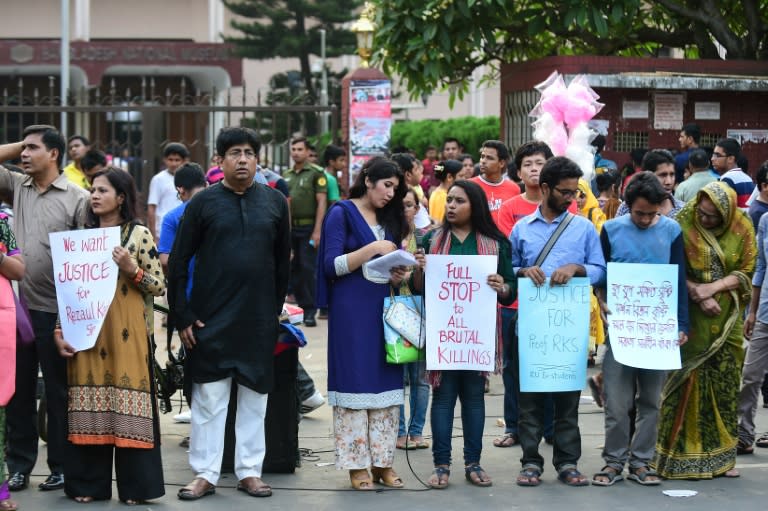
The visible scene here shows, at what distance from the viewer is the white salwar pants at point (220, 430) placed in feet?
22.6

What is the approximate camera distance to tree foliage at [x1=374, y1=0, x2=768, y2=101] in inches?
601

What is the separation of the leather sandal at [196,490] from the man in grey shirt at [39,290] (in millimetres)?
725

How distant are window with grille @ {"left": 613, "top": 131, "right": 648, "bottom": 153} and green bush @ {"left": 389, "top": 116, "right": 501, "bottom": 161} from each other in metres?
Answer: 11.1

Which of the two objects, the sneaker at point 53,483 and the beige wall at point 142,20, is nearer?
the sneaker at point 53,483

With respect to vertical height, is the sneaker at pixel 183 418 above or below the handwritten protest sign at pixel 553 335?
below

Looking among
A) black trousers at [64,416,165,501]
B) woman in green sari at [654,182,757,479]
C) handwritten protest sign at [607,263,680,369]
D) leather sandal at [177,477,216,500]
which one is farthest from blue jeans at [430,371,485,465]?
black trousers at [64,416,165,501]

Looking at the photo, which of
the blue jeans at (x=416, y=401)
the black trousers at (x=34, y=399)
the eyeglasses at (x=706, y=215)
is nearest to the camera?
the black trousers at (x=34, y=399)

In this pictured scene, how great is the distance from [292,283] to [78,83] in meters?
25.5

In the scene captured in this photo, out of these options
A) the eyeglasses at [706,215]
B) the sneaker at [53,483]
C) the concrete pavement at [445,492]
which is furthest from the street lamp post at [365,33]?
the sneaker at [53,483]

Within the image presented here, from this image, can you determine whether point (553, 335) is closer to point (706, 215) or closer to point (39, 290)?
point (706, 215)

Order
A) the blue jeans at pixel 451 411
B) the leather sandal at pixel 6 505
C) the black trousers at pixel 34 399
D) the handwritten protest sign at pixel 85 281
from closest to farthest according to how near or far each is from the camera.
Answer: the leather sandal at pixel 6 505
the handwritten protest sign at pixel 85 281
the black trousers at pixel 34 399
the blue jeans at pixel 451 411

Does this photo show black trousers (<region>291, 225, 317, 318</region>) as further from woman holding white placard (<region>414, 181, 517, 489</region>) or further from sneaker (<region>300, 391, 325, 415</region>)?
woman holding white placard (<region>414, 181, 517, 489</region>)

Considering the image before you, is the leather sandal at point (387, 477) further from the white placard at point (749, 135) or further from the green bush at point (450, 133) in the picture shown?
the green bush at point (450, 133)

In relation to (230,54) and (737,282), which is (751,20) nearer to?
(737,282)
